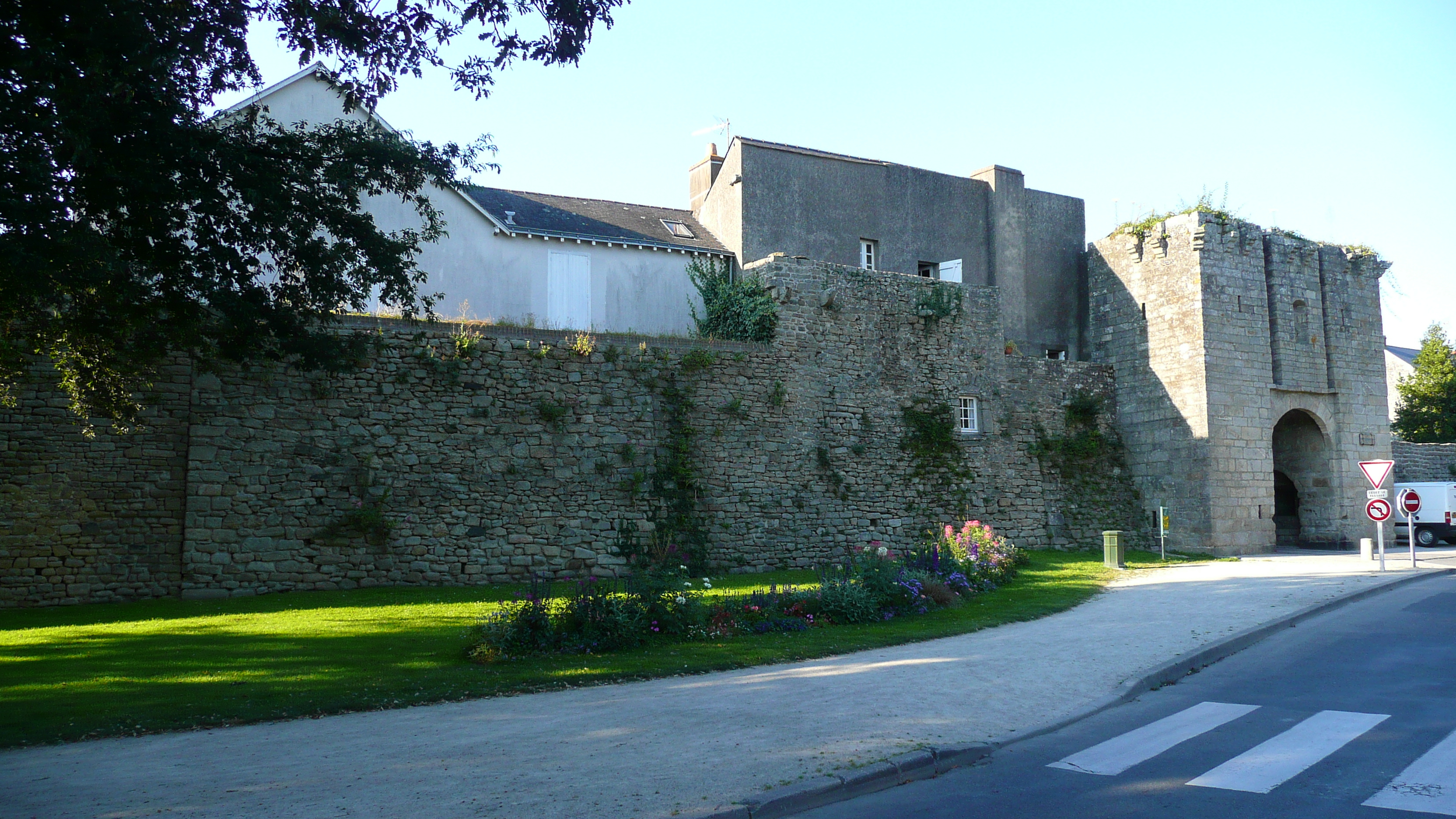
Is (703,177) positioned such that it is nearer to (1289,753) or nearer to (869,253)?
(869,253)

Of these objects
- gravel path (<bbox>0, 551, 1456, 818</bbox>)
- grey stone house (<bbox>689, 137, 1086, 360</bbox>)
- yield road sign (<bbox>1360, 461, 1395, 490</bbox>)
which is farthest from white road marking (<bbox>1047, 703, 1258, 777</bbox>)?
grey stone house (<bbox>689, 137, 1086, 360</bbox>)

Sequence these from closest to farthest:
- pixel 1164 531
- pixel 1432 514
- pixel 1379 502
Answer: pixel 1379 502
pixel 1164 531
pixel 1432 514

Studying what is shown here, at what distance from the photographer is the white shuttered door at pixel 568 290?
828 inches

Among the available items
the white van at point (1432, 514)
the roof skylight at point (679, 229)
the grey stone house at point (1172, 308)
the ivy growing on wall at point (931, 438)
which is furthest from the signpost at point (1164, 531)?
the roof skylight at point (679, 229)

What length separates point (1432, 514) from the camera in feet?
87.7

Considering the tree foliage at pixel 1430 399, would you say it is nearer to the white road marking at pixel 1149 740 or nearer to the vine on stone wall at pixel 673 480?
the vine on stone wall at pixel 673 480

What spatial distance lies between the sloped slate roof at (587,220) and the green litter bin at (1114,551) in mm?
11030

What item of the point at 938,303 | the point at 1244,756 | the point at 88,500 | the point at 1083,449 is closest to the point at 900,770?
the point at 1244,756

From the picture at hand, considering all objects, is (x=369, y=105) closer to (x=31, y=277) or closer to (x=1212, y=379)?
(x=31, y=277)

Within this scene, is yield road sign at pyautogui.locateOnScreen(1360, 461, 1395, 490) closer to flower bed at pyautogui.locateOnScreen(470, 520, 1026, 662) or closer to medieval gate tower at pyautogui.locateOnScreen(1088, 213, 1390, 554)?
medieval gate tower at pyautogui.locateOnScreen(1088, 213, 1390, 554)

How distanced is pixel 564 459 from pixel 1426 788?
14011mm

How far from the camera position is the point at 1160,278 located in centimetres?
2459

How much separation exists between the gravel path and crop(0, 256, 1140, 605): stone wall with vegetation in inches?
327

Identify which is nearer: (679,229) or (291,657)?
(291,657)
